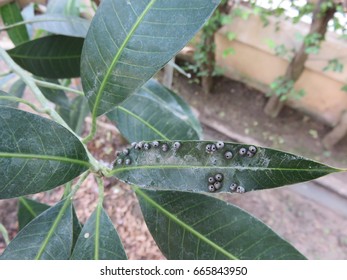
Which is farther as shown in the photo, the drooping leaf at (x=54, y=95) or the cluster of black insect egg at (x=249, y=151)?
the drooping leaf at (x=54, y=95)

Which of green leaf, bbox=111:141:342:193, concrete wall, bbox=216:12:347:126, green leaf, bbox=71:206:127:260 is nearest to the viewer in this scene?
green leaf, bbox=111:141:342:193

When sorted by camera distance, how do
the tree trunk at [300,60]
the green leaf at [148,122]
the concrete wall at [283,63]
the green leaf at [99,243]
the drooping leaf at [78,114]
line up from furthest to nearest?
the concrete wall at [283,63]
the tree trunk at [300,60]
the drooping leaf at [78,114]
the green leaf at [148,122]
the green leaf at [99,243]

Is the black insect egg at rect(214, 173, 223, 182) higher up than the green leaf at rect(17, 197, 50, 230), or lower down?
higher up

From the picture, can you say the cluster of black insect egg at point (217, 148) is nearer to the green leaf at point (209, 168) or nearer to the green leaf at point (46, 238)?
the green leaf at point (209, 168)

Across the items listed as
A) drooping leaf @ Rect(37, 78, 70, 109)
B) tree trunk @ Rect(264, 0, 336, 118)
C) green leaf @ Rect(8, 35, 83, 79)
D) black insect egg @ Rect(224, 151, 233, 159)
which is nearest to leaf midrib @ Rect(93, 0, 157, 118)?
black insect egg @ Rect(224, 151, 233, 159)

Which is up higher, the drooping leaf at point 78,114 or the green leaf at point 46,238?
the green leaf at point 46,238

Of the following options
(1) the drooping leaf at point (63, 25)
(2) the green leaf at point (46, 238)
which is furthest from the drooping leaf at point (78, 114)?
(2) the green leaf at point (46, 238)

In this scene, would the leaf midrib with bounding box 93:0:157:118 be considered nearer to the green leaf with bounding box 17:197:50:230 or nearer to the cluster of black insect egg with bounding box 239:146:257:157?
the cluster of black insect egg with bounding box 239:146:257:157
